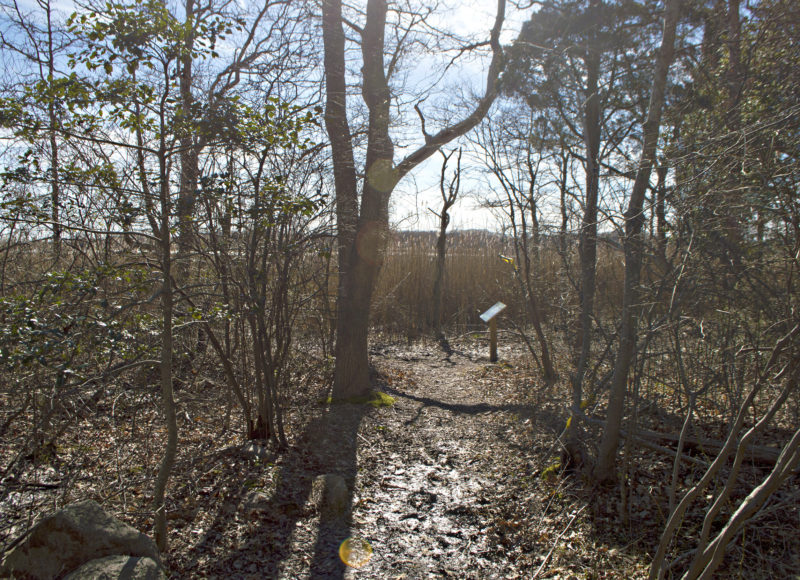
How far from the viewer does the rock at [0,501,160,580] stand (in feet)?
8.33

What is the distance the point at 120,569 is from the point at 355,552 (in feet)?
4.68

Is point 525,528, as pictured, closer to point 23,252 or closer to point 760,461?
point 760,461

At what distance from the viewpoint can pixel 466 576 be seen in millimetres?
3154

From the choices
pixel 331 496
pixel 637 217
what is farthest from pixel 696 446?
pixel 331 496

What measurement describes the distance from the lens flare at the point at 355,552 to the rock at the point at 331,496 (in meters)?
Answer: 0.31

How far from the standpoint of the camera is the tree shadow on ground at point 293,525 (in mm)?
3232

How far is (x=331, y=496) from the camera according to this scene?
387 cm

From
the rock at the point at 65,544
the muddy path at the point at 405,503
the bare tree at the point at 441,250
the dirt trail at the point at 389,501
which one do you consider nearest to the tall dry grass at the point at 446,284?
the bare tree at the point at 441,250

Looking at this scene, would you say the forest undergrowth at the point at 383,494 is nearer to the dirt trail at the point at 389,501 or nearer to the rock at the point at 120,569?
the dirt trail at the point at 389,501

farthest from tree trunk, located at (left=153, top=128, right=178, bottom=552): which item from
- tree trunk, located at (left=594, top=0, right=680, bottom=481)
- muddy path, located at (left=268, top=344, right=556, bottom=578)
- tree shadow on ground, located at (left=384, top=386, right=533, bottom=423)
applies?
tree shadow on ground, located at (left=384, top=386, right=533, bottom=423)

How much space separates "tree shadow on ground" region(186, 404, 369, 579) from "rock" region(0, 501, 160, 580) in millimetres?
743

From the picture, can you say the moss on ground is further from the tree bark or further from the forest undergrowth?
the forest undergrowth

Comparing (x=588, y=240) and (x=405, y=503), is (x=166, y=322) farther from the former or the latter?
(x=588, y=240)

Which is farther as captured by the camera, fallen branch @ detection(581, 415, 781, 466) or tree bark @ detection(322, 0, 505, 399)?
tree bark @ detection(322, 0, 505, 399)
